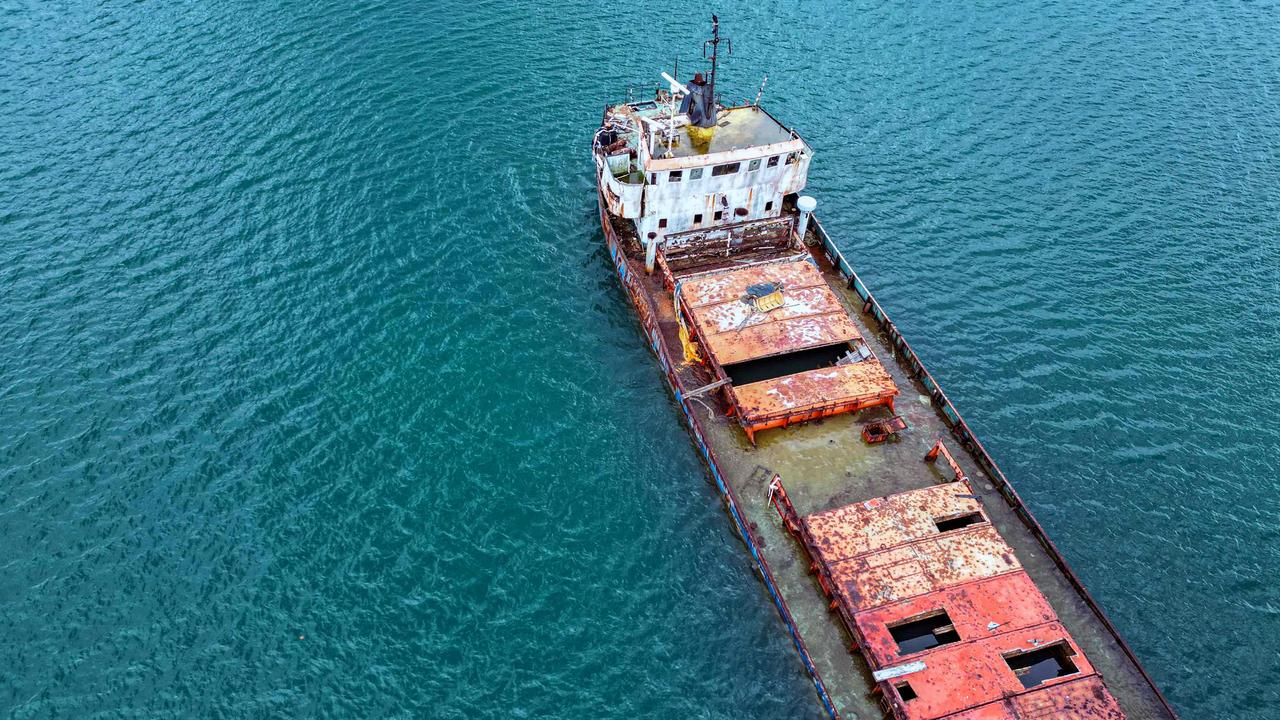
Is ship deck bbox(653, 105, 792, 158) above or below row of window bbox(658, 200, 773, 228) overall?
above

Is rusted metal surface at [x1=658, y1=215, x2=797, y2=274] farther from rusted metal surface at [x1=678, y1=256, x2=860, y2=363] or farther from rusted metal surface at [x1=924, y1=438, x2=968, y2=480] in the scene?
rusted metal surface at [x1=924, y1=438, x2=968, y2=480]

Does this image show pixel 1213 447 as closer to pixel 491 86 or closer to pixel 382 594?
pixel 382 594

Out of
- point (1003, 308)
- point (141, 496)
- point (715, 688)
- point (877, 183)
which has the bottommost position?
point (715, 688)

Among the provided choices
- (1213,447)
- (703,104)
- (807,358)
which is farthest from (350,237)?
(1213,447)

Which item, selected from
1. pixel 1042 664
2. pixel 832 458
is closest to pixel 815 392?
pixel 832 458

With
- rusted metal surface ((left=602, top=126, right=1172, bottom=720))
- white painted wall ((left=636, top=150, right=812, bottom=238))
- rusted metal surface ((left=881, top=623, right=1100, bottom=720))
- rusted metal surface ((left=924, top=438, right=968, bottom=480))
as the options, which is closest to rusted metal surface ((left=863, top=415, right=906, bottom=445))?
rusted metal surface ((left=924, top=438, right=968, bottom=480))

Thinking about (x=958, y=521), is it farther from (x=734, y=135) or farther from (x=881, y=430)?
(x=734, y=135)

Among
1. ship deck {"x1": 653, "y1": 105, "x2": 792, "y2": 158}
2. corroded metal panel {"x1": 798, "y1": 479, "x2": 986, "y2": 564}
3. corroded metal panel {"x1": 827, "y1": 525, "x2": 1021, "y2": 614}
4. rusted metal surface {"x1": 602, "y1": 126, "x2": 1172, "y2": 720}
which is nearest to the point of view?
rusted metal surface {"x1": 602, "y1": 126, "x2": 1172, "y2": 720}

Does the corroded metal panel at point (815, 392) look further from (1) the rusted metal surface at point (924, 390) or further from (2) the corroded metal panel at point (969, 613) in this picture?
(2) the corroded metal panel at point (969, 613)
